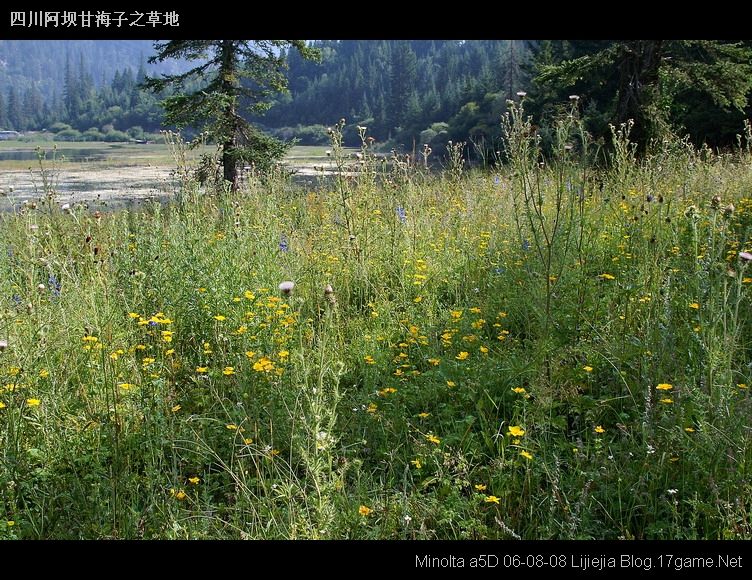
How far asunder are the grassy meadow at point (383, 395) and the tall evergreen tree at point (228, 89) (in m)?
5.12

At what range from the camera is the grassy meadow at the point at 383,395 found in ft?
6.67

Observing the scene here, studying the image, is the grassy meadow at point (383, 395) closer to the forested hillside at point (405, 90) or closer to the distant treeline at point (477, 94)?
the distant treeline at point (477, 94)

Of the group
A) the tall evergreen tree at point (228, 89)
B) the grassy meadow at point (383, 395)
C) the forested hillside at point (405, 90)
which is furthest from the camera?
the forested hillside at point (405, 90)

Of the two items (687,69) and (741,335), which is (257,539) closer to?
(741,335)

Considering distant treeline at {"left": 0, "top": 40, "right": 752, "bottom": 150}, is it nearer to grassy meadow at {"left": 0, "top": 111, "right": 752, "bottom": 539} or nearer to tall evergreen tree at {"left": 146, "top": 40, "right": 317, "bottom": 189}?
tall evergreen tree at {"left": 146, "top": 40, "right": 317, "bottom": 189}

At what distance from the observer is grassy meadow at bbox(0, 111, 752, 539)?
2033mm

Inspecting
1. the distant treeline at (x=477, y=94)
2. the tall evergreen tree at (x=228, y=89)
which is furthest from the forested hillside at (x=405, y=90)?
the tall evergreen tree at (x=228, y=89)

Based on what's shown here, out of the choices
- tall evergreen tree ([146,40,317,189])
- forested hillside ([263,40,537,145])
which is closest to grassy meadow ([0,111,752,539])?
tall evergreen tree ([146,40,317,189])

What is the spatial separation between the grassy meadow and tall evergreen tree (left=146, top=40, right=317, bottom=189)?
5120 mm

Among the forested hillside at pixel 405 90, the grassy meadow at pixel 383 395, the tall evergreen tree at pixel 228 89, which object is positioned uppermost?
the forested hillside at pixel 405 90

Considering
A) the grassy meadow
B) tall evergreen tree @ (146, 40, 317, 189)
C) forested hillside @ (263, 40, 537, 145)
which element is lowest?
the grassy meadow

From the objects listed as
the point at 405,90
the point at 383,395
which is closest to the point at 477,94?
the point at 405,90

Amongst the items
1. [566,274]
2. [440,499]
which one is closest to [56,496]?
[440,499]

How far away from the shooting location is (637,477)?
2.14m
